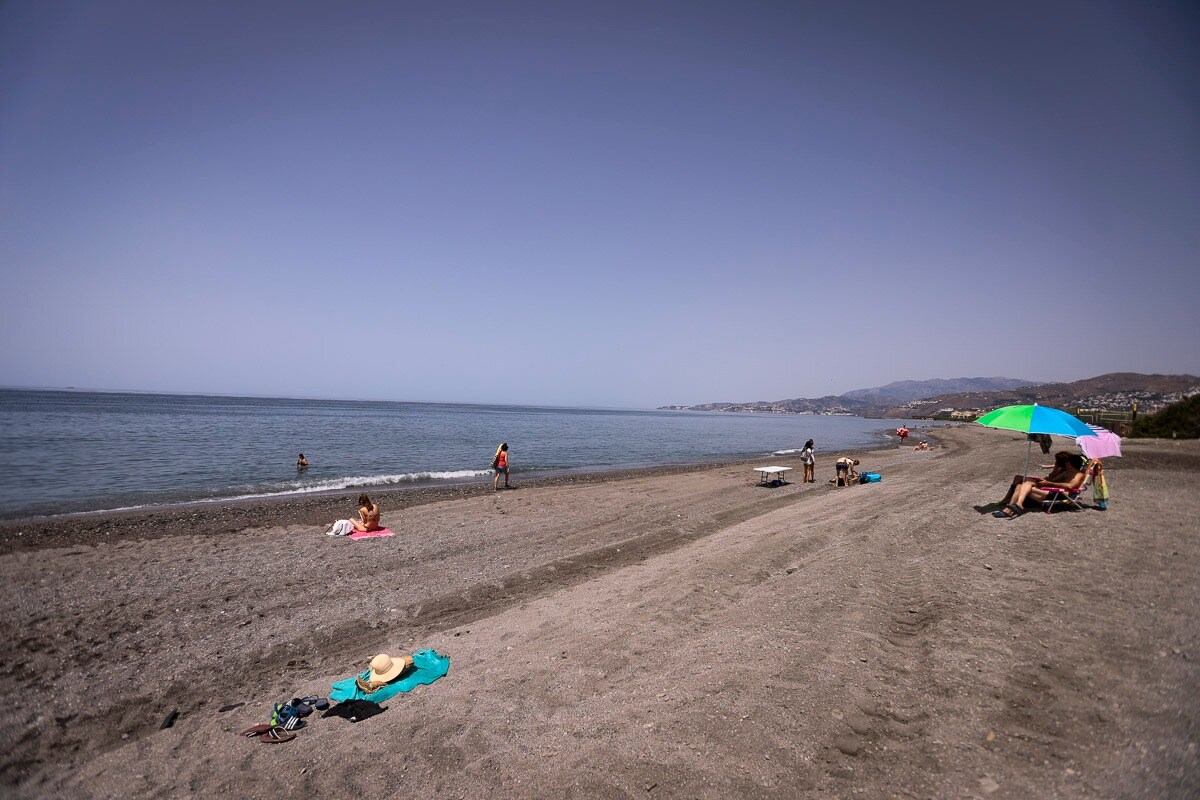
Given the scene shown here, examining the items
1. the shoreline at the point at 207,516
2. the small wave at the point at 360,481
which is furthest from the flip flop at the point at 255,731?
the small wave at the point at 360,481

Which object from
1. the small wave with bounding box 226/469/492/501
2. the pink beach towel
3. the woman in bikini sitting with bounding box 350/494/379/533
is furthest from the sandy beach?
the small wave with bounding box 226/469/492/501

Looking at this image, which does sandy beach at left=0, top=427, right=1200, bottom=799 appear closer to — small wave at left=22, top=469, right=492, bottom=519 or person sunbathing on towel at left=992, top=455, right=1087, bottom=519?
person sunbathing on towel at left=992, top=455, right=1087, bottom=519

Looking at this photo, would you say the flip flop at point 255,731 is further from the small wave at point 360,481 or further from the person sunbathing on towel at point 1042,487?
the small wave at point 360,481

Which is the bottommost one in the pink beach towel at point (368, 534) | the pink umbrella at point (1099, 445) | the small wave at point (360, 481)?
the small wave at point (360, 481)

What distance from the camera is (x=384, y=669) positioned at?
5520 mm

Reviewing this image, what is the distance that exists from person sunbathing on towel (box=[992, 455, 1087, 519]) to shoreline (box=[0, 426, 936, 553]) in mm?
15343

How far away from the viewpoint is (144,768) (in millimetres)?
4473

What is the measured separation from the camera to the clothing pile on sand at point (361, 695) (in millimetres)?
4836

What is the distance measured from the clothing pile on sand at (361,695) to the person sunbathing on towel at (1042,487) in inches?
412

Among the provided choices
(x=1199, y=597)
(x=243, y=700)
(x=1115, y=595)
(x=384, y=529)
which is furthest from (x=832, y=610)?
(x=384, y=529)

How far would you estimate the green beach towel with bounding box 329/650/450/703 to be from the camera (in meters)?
5.25

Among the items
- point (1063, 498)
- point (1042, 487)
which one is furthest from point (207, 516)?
point (1063, 498)

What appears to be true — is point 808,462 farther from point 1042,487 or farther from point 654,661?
point 654,661

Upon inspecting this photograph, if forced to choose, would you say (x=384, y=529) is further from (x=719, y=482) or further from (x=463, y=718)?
(x=719, y=482)
